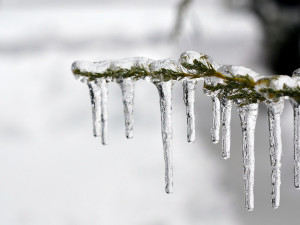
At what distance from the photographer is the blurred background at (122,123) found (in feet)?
5.63

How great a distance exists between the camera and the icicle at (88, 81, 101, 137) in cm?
58

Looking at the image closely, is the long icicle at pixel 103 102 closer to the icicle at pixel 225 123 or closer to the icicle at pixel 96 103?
the icicle at pixel 96 103

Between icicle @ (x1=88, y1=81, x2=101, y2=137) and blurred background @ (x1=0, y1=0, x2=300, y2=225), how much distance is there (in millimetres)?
1065

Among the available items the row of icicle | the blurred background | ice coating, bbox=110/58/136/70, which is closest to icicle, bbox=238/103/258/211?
the row of icicle

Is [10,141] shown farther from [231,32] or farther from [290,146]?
[231,32]

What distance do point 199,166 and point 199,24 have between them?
1.13 metres

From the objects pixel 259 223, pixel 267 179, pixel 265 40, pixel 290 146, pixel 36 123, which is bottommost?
pixel 259 223

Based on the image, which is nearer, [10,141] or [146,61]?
[146,61]

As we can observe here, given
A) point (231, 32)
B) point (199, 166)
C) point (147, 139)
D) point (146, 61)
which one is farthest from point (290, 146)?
point (146, 61)

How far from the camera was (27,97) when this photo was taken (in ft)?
7.66

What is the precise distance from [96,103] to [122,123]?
5.18 feet

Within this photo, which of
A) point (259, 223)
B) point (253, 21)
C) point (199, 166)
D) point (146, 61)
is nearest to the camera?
point (146, 61)

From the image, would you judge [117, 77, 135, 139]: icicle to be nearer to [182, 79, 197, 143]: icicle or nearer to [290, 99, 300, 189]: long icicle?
[182, 79, 197, 143]: icicle

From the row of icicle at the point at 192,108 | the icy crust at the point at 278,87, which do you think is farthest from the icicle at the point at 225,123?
the icy crust at the point at 278,87
